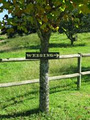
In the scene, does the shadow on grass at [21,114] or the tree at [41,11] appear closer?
the tree at [41,11]

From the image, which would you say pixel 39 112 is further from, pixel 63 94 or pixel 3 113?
pixel 63 94

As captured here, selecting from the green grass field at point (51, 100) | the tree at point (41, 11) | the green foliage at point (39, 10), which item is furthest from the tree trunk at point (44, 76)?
the green foliage at point (39, 10)

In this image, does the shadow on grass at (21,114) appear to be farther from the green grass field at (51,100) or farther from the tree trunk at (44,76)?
the tree trunk at (44,76)

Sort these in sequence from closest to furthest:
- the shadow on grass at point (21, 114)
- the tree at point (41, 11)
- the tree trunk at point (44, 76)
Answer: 1. the tree at point (41, 11)
2. the tree trunk at point (44, 76)
3. the shadow on grass at point (21, 114)

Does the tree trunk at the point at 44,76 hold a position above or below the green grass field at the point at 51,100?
above

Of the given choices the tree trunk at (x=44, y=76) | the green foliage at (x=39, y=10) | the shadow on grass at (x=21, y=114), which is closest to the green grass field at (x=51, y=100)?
the shadow on grass at (x=21, y=114)

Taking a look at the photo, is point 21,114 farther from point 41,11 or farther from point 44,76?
point 41,11

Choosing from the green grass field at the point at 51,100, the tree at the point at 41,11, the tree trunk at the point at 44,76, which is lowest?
the green grass field at the point at 51,100

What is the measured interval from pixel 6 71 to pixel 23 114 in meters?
6.46

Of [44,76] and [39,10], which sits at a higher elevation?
[39,10]

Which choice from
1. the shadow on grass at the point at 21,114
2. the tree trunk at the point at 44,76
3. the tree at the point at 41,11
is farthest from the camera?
the shadow on grass at the point at 21,114

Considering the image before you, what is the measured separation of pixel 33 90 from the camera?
9656mm

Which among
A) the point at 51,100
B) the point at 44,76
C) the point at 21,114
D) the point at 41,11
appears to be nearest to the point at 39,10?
the point at 41,11

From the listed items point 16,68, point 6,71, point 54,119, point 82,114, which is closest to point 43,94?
point 54,119
